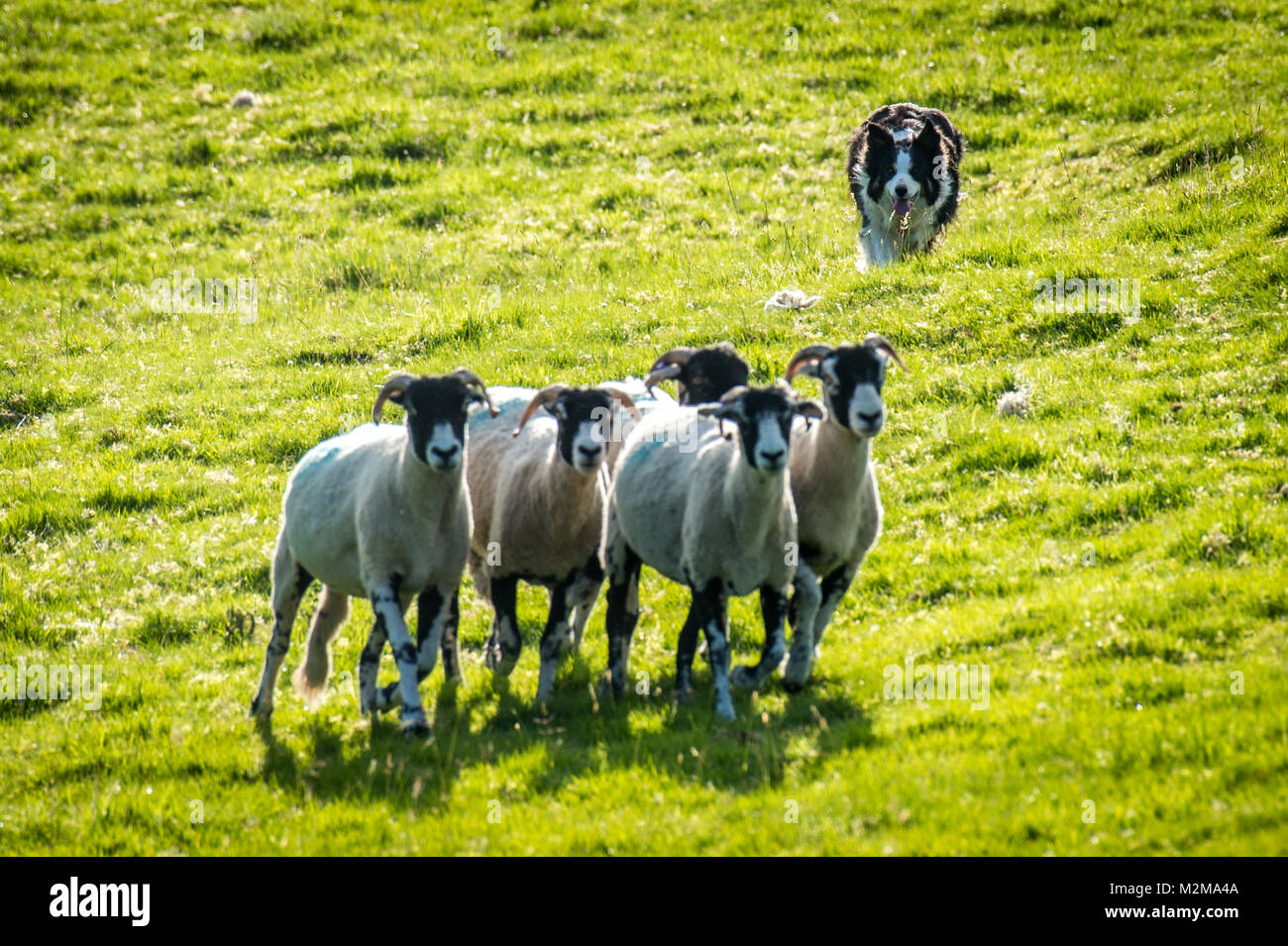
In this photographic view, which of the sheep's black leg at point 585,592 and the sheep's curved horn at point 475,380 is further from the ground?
the sheep's curved horn at point 475,380

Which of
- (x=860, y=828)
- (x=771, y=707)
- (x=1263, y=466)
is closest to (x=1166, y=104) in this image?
(x=1263, y=466)

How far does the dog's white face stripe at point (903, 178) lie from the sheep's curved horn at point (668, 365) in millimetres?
8328

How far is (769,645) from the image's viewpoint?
399 inches

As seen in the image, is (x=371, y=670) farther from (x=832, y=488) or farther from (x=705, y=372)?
(x=832, y=488)

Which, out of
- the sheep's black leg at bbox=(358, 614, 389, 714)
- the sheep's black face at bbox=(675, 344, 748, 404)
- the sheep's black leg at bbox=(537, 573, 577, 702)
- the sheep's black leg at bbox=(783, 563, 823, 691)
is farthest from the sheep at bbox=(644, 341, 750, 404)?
the sheep's black leg at bbox=(358, 614, 389, 714)

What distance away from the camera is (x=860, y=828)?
7293 millimetres

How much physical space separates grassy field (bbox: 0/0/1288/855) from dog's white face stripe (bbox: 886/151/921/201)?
1.11 metres

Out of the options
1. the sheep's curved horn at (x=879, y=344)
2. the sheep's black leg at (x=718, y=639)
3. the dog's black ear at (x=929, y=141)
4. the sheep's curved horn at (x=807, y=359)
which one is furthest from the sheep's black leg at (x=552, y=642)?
the dog's black ear at (x=929, y=141)

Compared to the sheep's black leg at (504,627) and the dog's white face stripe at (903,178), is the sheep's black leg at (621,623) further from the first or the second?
the dog's white face stripe at (903,178)

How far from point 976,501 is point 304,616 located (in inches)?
263

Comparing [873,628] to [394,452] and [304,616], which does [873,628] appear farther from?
[304,616]

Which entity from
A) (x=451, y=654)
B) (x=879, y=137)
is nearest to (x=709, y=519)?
(x=451, y=654)

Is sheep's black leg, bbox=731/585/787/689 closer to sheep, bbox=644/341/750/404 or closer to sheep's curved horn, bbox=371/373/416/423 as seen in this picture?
sheep, bbox=644/341/750/404

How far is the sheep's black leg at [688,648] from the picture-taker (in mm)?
10188
